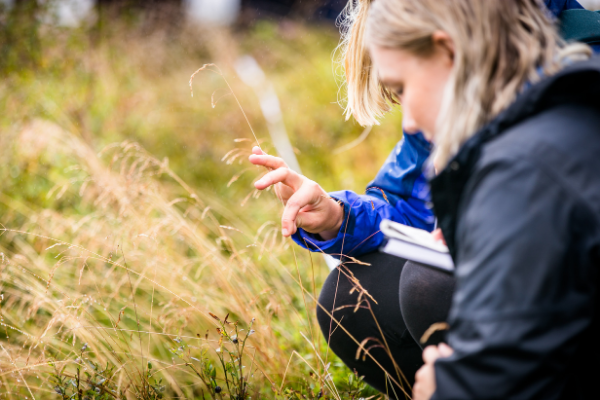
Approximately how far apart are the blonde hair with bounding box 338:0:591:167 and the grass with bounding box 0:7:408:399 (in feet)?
2.88

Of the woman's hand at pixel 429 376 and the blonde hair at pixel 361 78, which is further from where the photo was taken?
the blonde hair at pixel 361 78

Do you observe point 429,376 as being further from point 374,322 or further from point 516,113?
point 374,322

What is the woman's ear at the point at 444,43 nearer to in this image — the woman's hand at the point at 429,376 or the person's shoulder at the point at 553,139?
the person's shoulder at the point at 553,139

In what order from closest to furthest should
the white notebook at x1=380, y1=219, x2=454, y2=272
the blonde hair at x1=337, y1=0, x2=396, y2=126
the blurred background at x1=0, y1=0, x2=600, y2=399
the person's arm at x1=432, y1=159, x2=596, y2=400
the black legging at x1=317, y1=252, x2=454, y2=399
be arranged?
the person's arm at x1=432, y1=159, x2=596, y2=400 < the white notebook at x1=380, y1=219, x2=454, y2=272 < the blonde hair at x1=337, y1=0, x2=396, y2=126 < the black legging at x1=317, y1=252, x2=454, y2=399 < the blurred background at x1=0, y1=0, x2=600, y2=399

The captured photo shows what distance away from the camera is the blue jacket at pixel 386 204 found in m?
1.72

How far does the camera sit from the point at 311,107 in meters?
5.95

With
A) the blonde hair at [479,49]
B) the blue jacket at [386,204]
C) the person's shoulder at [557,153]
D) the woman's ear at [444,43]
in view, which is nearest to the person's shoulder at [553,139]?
the person's shoulder at [557,153]

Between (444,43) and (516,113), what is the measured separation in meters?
0.25

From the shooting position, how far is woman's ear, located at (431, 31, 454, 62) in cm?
101

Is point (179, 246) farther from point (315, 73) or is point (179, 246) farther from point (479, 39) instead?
point (315, 73)

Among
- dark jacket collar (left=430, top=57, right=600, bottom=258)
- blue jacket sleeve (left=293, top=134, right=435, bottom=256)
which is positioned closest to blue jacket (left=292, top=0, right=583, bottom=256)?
blue jacket sleeve (left=293, top=134, right=435, bottom=256)

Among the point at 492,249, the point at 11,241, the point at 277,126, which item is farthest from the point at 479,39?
the point at 277,126

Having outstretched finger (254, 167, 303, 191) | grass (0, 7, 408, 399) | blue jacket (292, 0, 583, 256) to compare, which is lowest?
grass (0, 7, 408, 399)

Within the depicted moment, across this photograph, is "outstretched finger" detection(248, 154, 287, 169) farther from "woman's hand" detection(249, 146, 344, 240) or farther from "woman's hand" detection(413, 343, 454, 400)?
"woman's hand" detection(413, 343, 454, 400)
